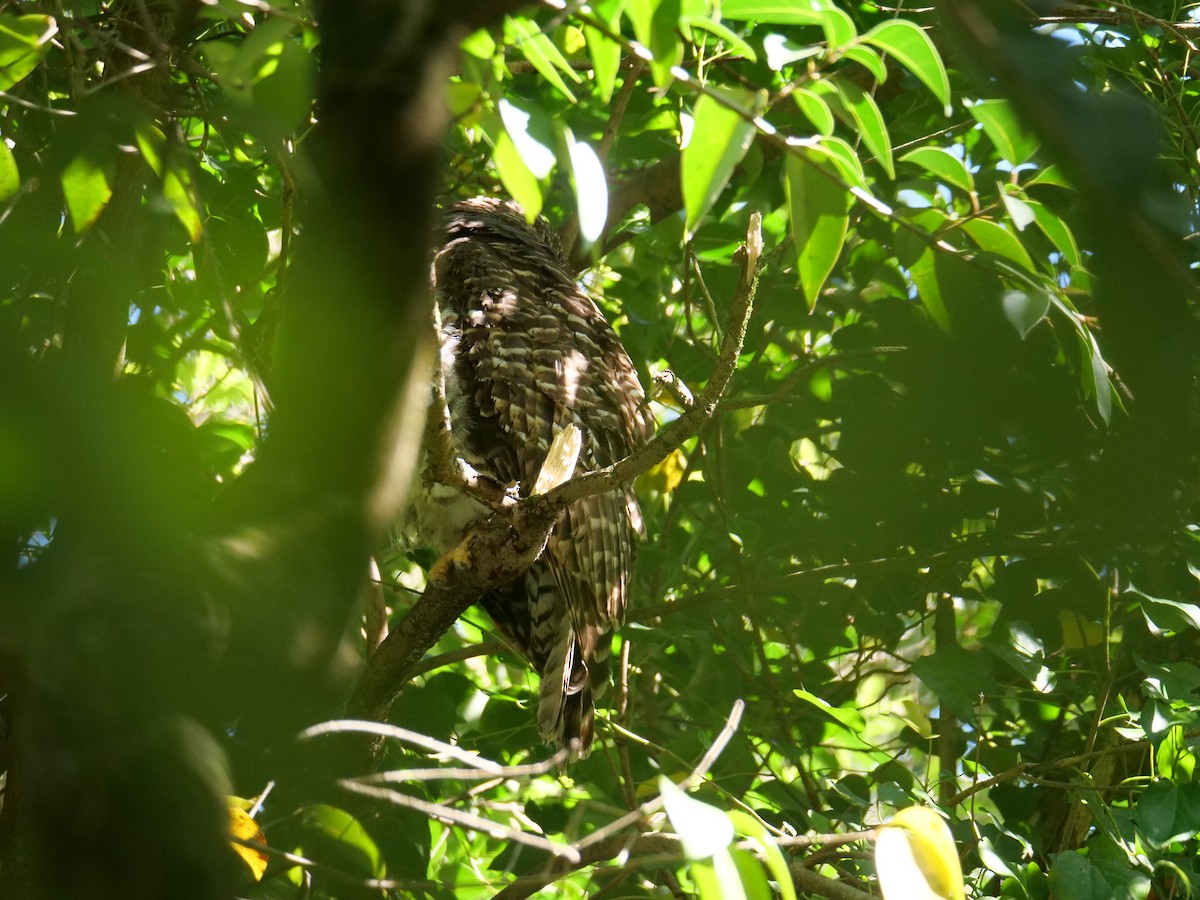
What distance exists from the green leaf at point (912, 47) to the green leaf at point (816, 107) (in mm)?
63

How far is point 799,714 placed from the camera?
2.43m

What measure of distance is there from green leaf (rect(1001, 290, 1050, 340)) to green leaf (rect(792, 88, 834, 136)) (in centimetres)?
22

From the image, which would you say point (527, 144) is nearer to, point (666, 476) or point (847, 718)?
point (847, 718)

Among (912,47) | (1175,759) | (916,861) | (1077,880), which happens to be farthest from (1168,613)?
(912,47)

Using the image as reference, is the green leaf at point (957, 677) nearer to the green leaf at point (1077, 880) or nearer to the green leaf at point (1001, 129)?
the green leaf at point (1077, 880)

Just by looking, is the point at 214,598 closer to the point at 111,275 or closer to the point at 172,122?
the point at 111,275

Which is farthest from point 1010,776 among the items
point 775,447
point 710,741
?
point 775,447

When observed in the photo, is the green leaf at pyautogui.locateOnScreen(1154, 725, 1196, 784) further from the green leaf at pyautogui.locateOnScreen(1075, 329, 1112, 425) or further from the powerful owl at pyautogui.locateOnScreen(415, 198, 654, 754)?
the green leaf at pyautogui.locateOnScreen(1075, 329, 1112, 425)

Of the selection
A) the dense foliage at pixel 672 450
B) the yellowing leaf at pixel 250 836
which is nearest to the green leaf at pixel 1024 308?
the dense foliage at pixel 672 450

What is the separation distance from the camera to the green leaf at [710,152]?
35.0 inches

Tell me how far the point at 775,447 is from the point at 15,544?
212cm

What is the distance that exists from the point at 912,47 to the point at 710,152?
0.66 ft

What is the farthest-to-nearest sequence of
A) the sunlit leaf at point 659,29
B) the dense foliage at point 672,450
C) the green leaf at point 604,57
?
1. the green leaf at point 604,57
2. the sunlit leaf at point 659,29
3. the dense foliage at point 672,450

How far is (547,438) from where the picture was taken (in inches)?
99.3
